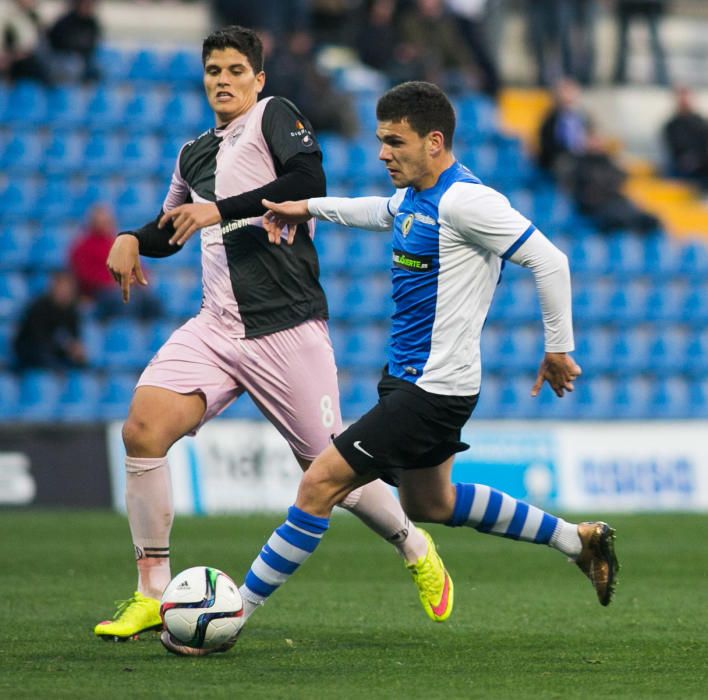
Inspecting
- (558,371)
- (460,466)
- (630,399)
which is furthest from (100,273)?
(558,371)

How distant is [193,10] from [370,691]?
1594cm

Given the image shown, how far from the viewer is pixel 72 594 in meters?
8.02

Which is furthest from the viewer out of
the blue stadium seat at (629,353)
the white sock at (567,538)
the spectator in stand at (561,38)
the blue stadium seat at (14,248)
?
the spectator in stand at (561,38)

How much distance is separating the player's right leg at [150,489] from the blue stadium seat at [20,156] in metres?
10.7

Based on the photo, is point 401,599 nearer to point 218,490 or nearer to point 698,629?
point 698,629

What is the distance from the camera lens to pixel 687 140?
796 inches

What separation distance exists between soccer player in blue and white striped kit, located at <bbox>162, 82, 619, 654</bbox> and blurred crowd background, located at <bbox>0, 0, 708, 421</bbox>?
8583 mm

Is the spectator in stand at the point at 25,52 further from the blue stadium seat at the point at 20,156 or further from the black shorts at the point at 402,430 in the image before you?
the black shorts at the point at 402,430

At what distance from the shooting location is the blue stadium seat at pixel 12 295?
15391 millimetres

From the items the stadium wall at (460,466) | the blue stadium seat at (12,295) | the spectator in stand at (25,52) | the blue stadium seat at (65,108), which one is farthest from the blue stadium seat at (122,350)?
the spectator in stand at (25,52)

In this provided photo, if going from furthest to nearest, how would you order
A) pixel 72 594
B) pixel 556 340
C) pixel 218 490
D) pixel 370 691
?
1. pixel 218 490
2. pixel 72 594
3. pixel 556 340
4. pixel 370 691

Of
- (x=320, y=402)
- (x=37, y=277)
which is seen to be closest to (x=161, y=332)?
(x=37, y=277)

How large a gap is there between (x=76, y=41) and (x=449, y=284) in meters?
11.9

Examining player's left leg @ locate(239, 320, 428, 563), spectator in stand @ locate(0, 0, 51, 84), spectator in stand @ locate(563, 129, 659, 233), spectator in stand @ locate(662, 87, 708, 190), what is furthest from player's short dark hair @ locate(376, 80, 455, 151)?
spectator in stand @ locate(662, 87, 708, 190)
